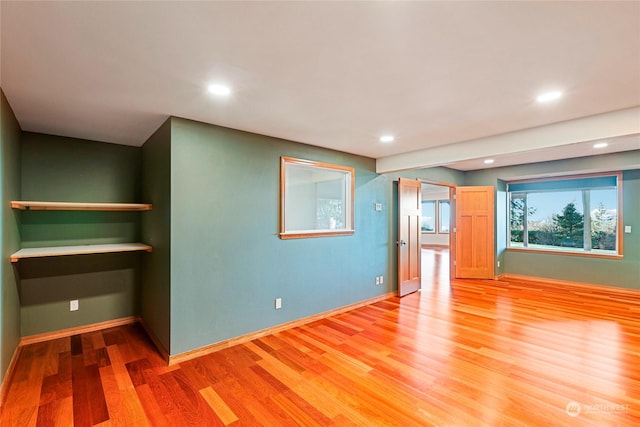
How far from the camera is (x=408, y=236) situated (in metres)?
5.27

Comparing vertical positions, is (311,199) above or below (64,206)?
above

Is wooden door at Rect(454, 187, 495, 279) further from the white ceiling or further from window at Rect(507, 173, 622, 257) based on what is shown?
the white ceiling

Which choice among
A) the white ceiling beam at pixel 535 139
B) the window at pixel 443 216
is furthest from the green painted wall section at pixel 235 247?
the window at pixel 443 216

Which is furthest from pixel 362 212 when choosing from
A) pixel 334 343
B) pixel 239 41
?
pixel 239 41

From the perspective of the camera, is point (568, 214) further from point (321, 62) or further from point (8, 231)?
point (8, 231)

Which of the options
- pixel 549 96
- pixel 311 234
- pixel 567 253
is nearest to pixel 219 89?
pixel 311 234

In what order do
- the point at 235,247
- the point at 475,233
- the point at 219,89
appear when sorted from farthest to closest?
the point at 475,233 < the point at 235,247 < the point at 219,89

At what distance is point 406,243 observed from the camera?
521cm

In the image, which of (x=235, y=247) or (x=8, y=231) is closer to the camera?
(x=8, y=231)

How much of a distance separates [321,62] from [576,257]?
261 inches

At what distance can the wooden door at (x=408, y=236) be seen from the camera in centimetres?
508

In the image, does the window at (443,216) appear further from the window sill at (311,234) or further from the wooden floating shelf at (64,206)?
the wooden floating shelf at (64,206)

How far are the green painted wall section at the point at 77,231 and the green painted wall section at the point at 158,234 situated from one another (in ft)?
0.92

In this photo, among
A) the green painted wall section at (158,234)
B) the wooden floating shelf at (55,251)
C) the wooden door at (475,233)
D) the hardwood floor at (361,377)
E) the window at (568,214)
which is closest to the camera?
the hardwood floor at (361,377)
